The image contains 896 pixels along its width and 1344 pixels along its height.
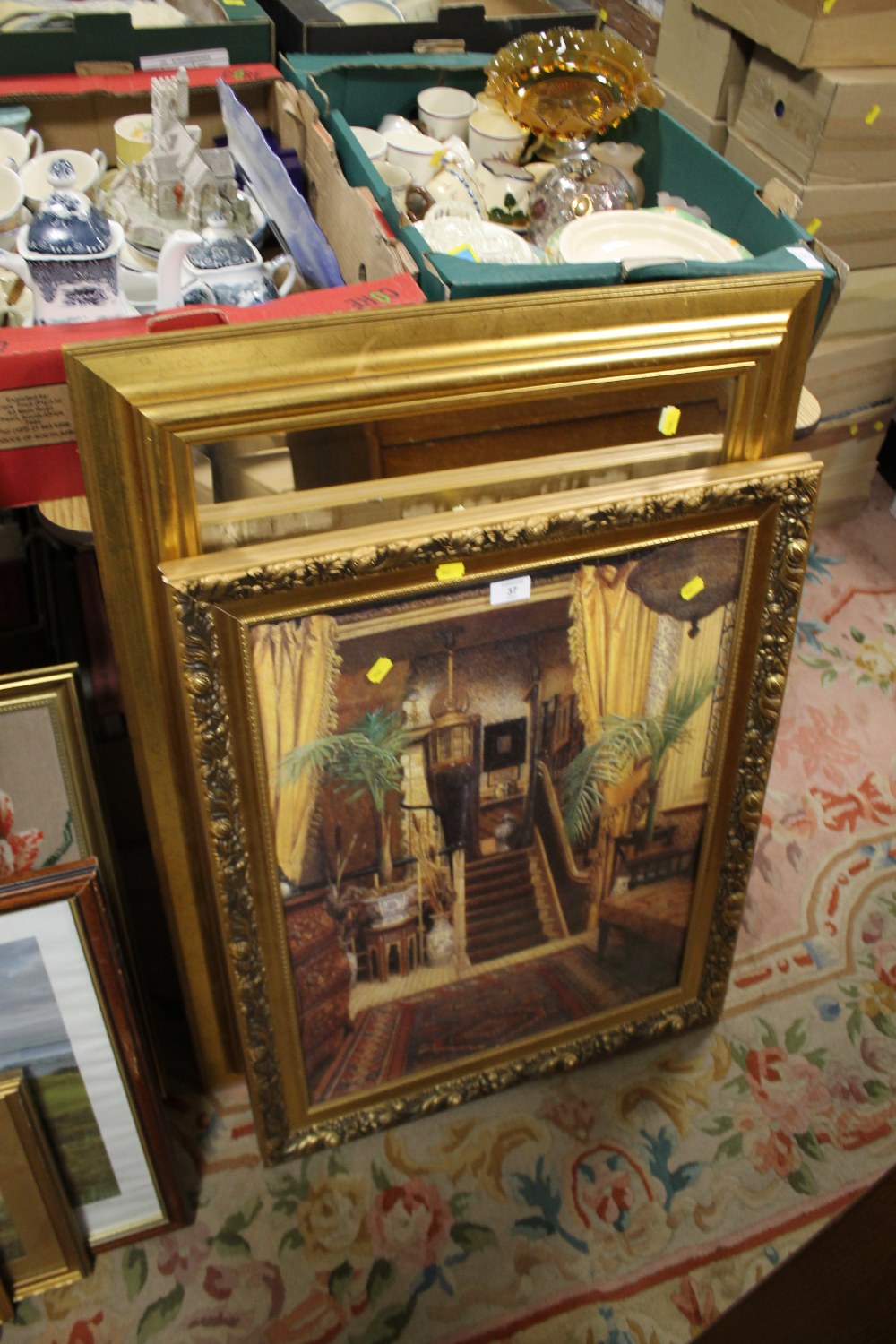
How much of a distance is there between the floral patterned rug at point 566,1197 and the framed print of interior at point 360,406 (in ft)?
1.49

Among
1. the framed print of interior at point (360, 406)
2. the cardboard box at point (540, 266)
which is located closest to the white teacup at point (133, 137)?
the cardboard box at point (540, 266)

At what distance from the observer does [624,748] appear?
1167 millimetres

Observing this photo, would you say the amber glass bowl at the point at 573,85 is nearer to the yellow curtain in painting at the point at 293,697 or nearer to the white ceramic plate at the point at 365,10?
the white ceramic plate at the point at 365,10

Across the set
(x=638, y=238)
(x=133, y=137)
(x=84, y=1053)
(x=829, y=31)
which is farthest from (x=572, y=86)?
(x=84, y=1053)

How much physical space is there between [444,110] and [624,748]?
1.04 meters

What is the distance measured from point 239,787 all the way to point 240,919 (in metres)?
0.16

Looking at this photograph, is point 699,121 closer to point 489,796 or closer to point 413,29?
point 413,29

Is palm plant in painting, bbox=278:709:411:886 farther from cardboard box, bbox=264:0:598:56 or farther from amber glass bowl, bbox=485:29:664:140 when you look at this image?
cardboard box, bbox=264:0:598:56

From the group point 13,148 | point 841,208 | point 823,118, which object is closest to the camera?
point 13,148

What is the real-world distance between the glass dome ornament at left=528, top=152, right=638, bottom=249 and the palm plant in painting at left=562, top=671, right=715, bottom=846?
24.4 inches

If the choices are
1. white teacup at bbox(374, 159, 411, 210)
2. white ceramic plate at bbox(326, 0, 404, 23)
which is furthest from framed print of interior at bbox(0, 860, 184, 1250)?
white ceramic plate at bbox(326, 0, 404, 23)

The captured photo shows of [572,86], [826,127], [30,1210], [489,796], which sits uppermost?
[572,86]

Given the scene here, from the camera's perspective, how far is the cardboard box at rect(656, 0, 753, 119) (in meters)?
1.88

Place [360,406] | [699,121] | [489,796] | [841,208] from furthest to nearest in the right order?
1. [699,121]
2. [841,208]
3. [489,796]
4. [360,406]
